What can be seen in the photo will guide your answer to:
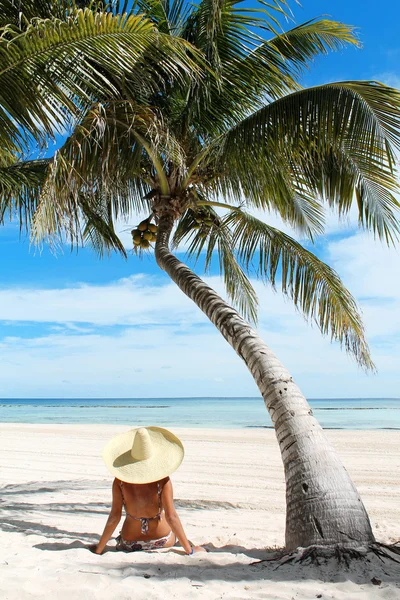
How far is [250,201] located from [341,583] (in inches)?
178

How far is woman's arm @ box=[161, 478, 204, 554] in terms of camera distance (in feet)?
12.0

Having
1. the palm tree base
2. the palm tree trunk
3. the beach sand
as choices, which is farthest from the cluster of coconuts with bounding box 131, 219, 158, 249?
the palm tree base

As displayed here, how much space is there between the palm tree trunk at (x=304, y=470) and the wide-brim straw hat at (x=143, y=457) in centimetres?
84

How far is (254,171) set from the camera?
592 cm

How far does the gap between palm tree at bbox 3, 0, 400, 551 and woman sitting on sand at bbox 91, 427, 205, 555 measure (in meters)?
0.87

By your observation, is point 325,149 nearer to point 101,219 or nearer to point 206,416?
point 101,219

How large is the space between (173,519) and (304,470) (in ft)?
3.25

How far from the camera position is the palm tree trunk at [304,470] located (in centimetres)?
359

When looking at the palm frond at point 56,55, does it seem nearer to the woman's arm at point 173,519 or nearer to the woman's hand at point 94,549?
the woman's arm at point 173,519

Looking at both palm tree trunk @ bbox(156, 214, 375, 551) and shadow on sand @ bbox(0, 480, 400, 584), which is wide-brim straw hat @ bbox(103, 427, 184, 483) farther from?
palm tree trunk @ bbox(156, 214, 375, 551)

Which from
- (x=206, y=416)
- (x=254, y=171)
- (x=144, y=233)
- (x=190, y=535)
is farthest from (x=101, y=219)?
(x=206, y=416)

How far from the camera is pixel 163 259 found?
6320 mm

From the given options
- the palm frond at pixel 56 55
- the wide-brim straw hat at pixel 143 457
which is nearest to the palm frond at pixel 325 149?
the palm frond at pixel 56 55

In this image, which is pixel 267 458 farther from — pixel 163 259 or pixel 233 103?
pixel 233 103
